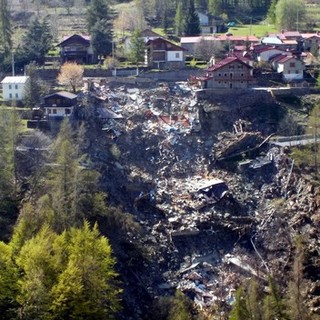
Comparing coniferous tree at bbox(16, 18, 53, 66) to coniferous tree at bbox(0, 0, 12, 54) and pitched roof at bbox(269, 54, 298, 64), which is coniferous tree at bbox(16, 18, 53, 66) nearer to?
coniferous tree at bbox(0, 0, 12, 54)

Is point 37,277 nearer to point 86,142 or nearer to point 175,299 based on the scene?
point 175,299

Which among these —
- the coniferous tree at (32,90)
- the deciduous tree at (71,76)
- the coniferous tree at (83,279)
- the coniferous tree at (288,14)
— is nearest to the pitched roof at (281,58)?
the coniferous tree at (288,14)

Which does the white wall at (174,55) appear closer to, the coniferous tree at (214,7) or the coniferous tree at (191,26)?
the coniferous tree at (191,26)

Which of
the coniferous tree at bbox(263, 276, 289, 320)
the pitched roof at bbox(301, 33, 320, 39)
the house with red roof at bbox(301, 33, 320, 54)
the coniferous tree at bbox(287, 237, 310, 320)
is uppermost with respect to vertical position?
the pitched roof at bbox(301, 33, 320, 39)

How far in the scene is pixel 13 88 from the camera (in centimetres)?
3647

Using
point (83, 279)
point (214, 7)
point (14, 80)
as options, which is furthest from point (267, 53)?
point (83, 279)

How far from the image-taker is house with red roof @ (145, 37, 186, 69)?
4181cm

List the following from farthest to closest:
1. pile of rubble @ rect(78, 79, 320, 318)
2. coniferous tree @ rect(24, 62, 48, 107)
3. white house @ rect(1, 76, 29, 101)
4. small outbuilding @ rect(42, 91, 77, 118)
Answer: white house @ rect(1, 76, 29, 101), coniferous tree @ rect(24, 62, 48, 107), small outbuilding @ rect(42, 91, 77, 118), pile of rubble @ rect(78, 79, 320, 318)

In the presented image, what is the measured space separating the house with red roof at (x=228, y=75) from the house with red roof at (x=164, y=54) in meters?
4.00

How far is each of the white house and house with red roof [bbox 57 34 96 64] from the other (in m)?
6.70

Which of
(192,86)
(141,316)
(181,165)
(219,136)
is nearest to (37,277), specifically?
(141,316)

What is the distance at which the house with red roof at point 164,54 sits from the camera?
41.8 meters

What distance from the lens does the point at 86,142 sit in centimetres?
3219

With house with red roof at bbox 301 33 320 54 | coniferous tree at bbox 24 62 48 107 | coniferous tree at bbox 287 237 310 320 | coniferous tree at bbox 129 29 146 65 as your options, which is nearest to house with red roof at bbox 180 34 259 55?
house with red roof at bbox 301 33 320 54
